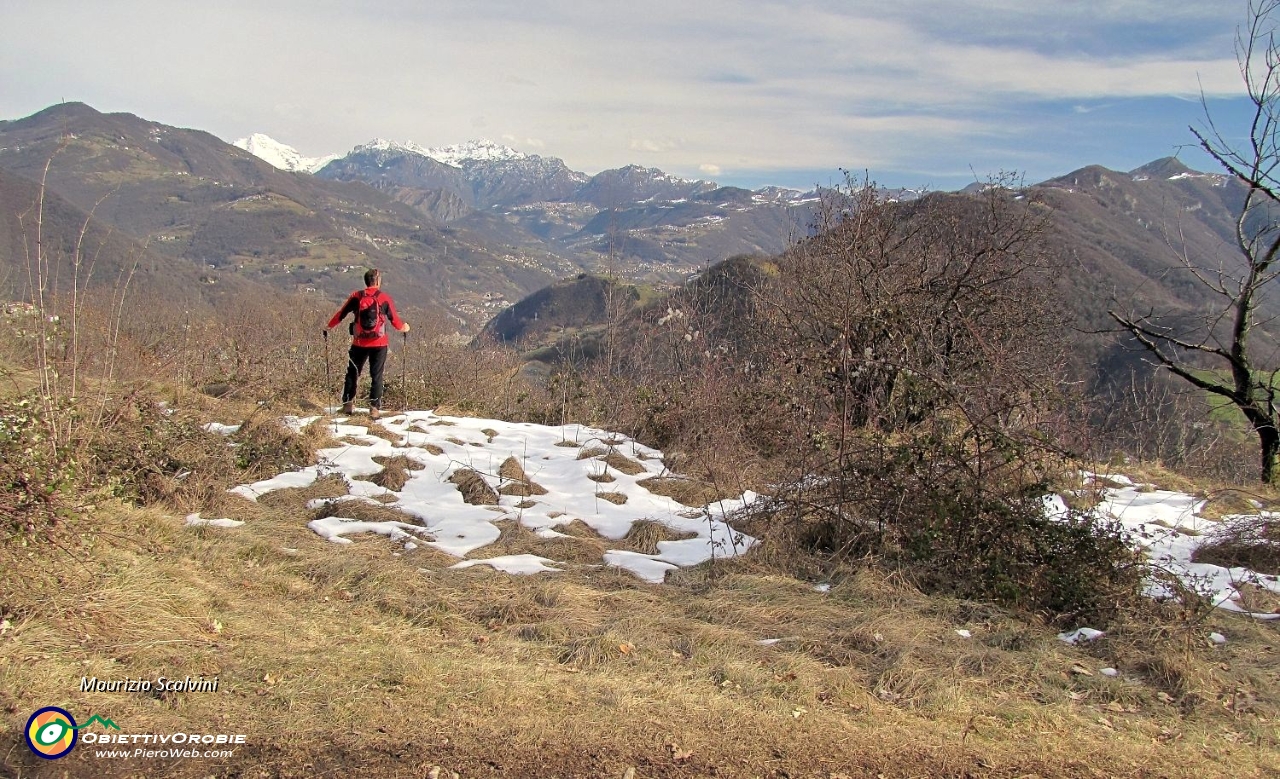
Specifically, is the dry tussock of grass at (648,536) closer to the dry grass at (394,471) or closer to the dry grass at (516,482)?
the dry grass at (516,482)

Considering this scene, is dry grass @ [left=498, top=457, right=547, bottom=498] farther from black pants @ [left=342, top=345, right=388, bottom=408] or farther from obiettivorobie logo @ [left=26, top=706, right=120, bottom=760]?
obiettivorobie logo @ [left=26, top=706, right=120, bottom=760]

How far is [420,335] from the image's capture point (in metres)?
19.8

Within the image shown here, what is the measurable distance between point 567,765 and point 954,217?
37.1 feet

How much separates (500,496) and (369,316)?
3.49 meters

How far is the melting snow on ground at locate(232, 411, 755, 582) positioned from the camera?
6145 mm

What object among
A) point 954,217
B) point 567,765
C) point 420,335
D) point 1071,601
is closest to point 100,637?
point 567,765

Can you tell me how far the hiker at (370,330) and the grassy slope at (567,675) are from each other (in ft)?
14.9

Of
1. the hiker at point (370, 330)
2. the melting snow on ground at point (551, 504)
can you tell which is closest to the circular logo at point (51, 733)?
the melting snow on ground at point (551, 504)

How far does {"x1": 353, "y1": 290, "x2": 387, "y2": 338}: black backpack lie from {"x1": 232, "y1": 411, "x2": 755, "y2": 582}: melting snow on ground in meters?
1.15

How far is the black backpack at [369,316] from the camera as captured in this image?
367 inches

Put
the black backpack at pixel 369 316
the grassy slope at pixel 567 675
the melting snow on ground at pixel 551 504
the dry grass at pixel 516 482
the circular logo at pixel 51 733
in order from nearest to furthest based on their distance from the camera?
the circular logo at pixel 51 733 < the grassy slope at pixel 567 675 < the melting snow on ground at pixel 551 504 < the dry grass at pixel 516 482 < the black backpack at pixel 369 316

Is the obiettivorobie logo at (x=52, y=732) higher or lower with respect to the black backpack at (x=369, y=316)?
lower

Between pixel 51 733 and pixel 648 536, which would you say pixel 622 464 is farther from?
pixel 51 733

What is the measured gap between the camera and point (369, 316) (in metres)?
9.34
